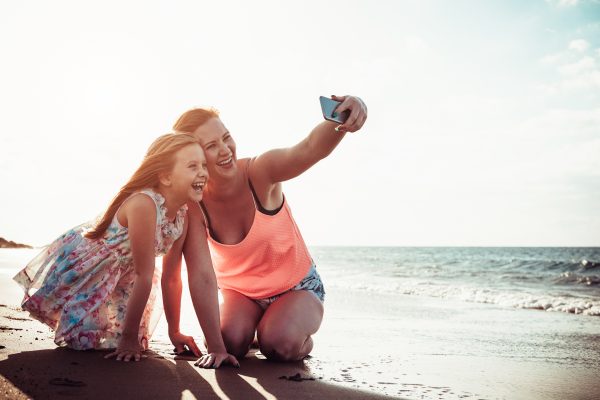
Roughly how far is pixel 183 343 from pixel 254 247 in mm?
808

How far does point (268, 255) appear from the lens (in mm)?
3811

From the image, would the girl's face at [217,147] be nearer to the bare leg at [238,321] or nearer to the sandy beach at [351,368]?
the bare leg at [238,321]

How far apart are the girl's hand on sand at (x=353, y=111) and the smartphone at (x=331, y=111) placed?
0.02 m

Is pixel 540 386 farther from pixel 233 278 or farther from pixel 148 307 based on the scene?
pixel 148 307

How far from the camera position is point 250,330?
370 centimetres

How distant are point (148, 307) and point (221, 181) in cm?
102

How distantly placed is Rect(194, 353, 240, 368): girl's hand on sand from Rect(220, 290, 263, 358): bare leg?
0.43 metres

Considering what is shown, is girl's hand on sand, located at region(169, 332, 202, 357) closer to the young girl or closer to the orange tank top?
the young girl

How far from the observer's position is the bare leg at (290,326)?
137 inches

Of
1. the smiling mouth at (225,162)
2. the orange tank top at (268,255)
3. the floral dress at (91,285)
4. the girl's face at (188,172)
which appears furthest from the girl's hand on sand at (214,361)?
the smiling mouth at (225,162)

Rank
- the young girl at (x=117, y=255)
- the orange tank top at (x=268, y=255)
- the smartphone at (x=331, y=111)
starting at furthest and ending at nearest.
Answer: the orange tank top at (x=268, y=255) < the young girl at (x=117, y=255) < the smartphone at (x=331, y=111)

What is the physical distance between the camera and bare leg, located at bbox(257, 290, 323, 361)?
137 inches

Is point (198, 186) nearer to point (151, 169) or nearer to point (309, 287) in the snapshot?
point (151, 169)

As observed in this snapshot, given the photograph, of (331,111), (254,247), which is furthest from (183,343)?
(331,111)
